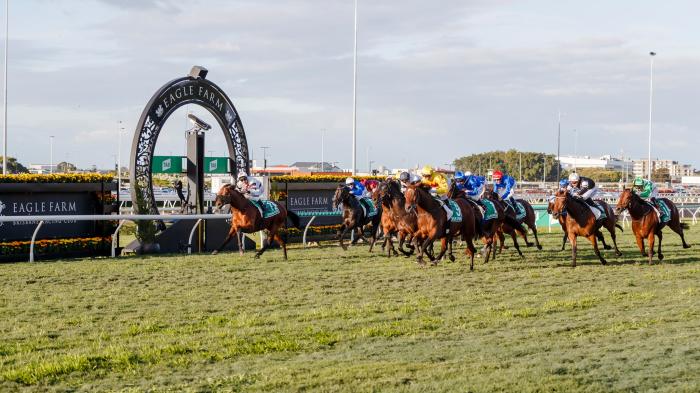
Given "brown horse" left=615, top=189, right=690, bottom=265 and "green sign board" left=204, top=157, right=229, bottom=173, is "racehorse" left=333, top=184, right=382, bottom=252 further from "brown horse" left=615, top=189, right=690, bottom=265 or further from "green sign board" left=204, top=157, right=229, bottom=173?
"brown horse" left=615, top=189, right=690, bottom=265

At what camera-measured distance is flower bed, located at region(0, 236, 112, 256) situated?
45.0 feet

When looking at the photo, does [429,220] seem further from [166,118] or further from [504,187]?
[166,118]

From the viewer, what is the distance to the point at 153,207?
1684cm

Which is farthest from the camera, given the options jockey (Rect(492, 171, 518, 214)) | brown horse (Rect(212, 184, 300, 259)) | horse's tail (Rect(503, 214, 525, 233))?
jockey (Rect(492, 171, 518, 214))

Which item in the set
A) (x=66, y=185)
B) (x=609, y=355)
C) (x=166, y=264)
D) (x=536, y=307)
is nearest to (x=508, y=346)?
(x=609, y=355)

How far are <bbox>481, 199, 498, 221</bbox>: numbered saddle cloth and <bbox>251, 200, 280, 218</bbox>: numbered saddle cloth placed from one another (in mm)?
3605

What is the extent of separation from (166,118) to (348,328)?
10.7 m

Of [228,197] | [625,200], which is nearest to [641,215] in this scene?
[625,200]

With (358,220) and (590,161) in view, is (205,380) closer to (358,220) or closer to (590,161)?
(358,220)

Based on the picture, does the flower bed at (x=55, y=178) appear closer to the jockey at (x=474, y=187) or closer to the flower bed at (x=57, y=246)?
the flower bed at (x=57, y=246)

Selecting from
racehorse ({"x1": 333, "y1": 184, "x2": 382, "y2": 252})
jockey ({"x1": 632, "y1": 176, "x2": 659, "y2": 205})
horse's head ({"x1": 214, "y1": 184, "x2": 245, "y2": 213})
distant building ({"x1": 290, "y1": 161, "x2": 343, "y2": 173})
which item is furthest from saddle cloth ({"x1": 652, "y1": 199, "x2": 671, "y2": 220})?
distant building ({"x1": 290, "y1": 161, "x2": 343, "y2": 173})

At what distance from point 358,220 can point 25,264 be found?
6.14m

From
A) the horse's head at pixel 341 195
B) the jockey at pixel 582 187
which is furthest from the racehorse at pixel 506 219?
the horse's head at pixel 341 195

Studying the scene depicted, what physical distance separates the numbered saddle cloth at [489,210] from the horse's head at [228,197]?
4.04 metres
